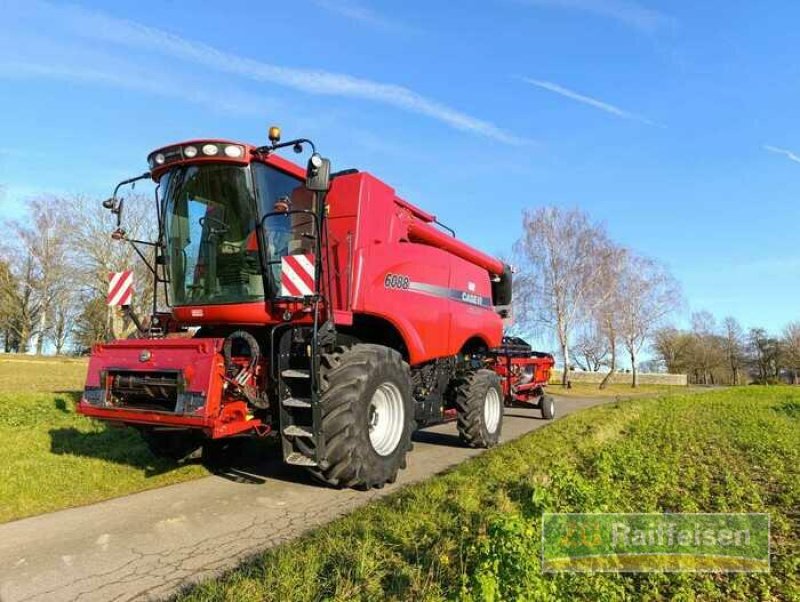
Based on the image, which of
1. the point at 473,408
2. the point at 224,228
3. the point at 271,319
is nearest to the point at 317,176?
the point at 224,228

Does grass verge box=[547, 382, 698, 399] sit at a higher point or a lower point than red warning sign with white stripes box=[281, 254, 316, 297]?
lower

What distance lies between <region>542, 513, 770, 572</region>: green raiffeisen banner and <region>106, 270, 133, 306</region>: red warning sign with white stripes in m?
5.78

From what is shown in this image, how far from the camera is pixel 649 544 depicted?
13.2 ft

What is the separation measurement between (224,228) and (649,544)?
498cm

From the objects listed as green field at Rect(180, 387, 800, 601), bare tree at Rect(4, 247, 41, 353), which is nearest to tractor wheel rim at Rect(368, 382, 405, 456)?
green field at Rect(180, 387, 800, 601)

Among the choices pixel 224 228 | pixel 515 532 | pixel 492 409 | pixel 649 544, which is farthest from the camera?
pixel 492 409

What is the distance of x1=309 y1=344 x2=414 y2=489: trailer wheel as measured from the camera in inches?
220

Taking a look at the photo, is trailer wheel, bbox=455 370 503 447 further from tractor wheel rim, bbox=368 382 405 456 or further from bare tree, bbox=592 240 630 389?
bare tree, bbox=592 240 630 389

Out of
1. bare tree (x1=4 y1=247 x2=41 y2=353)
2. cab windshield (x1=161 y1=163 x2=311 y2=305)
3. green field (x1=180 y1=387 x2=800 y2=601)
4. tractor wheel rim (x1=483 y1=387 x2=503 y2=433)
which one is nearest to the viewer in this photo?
green field (x1=180 y1=387 x2=800 y2=601)

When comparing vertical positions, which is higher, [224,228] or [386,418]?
[224,228]

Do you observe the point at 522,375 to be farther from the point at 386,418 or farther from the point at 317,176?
the point at 317,176

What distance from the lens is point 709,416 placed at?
15.1 m

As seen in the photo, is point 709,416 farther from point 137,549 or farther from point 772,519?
point 137,549

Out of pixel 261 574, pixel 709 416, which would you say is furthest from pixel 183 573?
pixel 709 416
